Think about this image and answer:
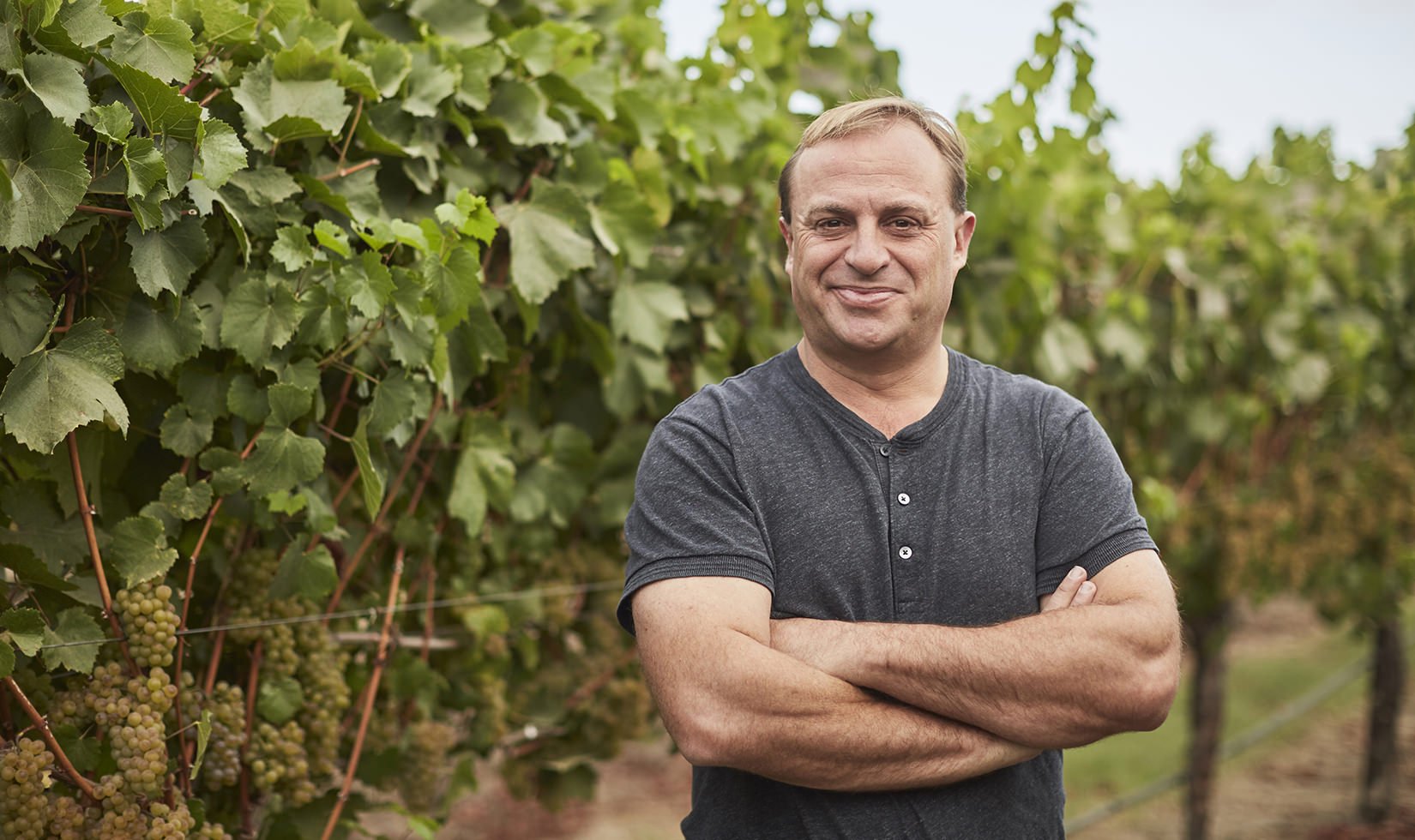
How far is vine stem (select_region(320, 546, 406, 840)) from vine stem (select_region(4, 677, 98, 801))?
57cm

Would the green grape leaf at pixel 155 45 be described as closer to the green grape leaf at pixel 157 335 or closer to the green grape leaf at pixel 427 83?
the green grape leaf at pixel 157 335

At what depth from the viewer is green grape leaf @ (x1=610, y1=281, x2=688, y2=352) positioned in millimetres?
2885

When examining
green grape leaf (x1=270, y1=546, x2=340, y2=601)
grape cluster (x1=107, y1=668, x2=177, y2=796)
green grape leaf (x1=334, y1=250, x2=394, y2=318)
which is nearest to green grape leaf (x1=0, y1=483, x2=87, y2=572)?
grape cluster (x1=107, y1=668, x2=177, y2=796)

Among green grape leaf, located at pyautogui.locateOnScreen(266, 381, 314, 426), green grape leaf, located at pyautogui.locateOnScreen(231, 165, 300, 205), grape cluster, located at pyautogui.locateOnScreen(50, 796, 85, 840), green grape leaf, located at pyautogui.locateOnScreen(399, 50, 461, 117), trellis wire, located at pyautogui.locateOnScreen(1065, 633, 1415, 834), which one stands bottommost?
trellis wire, located at pyautogui.locateOnScreen(1065, 633, 1415, 834)

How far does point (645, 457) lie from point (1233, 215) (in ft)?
13.5

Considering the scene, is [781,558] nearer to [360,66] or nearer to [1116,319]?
[360,66]

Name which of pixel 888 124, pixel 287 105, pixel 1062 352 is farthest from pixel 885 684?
pixel 1062 352

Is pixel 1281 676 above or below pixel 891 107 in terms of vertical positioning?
below

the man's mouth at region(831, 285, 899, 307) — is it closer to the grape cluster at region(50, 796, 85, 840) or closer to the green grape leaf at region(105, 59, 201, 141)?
the green grape leaf at region(105, 59, 201, 141)

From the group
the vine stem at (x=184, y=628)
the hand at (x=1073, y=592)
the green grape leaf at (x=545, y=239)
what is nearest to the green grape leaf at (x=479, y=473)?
the green grape leaf at (x=545, y=239)

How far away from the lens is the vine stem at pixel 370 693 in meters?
2.50

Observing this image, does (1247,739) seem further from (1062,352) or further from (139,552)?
(139,552)

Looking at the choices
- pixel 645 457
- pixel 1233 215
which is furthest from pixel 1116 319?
pixel 645 457

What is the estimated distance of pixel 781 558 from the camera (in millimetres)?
2027
